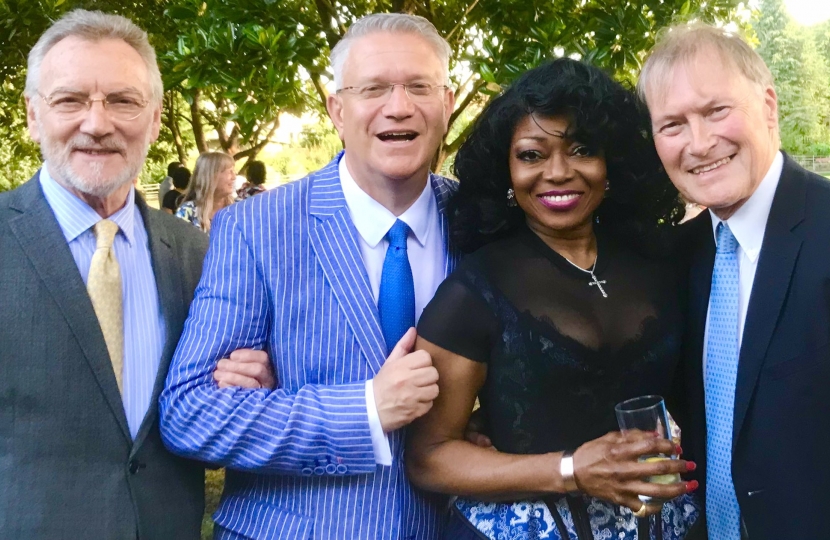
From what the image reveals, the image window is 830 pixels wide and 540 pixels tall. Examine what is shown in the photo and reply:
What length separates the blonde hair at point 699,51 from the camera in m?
2.22

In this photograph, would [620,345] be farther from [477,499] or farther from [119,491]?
[119,491]

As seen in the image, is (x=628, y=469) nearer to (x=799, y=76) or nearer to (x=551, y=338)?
(x=551, y=338)

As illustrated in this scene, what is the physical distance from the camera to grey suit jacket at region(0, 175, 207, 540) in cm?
202

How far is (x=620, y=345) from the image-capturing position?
218 centimetres

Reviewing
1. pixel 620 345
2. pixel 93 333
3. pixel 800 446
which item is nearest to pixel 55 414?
pixel 93 333

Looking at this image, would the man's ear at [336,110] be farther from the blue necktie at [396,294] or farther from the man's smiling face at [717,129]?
the man's smiling face at [717,129]

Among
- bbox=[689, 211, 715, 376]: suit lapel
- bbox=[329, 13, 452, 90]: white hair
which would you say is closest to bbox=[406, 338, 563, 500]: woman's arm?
bbox=[689, 211, 715, 376]: suit lapel

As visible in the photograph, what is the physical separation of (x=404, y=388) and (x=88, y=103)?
134 centimetres

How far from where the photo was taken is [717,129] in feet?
7.12

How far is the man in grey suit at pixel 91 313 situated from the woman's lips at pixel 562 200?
40.5 inches

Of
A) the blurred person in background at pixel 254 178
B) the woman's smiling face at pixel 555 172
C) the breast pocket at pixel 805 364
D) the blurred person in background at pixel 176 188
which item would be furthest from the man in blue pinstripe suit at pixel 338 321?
the blurred person in background at pixel 176 188

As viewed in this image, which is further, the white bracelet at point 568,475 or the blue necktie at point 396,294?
the blue necktie at point 396,294

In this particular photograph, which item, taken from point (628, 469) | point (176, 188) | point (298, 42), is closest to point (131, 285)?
point (628, 469)

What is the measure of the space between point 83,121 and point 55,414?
35.3 inches
